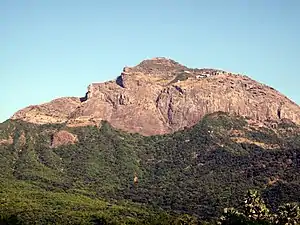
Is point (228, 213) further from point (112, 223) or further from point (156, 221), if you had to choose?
point (112, 223)

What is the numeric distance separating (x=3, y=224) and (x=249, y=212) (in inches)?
3603

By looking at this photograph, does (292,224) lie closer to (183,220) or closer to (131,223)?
(183,220)

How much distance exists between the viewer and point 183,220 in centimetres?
18488

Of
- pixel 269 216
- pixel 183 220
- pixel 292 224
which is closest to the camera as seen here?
pixel 292 224

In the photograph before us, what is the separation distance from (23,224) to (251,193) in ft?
281

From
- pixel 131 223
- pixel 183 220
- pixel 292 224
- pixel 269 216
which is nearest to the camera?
pixel 292 224

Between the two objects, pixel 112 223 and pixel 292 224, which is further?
pixel 112 223

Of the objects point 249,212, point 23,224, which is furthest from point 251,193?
point 23,224

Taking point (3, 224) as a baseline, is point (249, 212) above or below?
above

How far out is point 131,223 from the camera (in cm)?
19750

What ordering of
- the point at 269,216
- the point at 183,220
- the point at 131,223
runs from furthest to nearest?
the point at 131,223
the point at 183,220
the point at 269,216

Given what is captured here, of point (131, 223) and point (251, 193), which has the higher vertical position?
point (251, 193)

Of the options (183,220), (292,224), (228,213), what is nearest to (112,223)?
(183,220)

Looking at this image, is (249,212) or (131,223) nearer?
(249,212)
